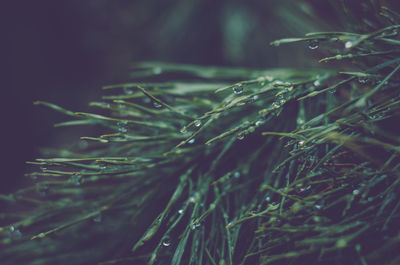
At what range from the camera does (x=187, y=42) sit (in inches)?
49.2

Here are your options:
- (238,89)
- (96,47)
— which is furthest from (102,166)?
(96,47)

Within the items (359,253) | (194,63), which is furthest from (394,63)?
(194,63)

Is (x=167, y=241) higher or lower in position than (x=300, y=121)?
lower

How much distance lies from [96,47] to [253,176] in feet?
3.35

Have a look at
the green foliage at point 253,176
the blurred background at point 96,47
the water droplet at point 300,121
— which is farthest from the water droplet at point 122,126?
the blurred background at point 96,47

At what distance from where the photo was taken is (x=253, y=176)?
0.60 m

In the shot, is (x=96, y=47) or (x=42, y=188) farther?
(x=96, y=47)

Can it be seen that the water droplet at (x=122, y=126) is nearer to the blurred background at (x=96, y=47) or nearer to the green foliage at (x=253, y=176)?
the green foliage at (x=253, y=176)

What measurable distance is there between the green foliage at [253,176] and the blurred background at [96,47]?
1.61 feet

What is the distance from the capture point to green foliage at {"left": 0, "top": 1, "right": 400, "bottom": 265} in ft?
1.46

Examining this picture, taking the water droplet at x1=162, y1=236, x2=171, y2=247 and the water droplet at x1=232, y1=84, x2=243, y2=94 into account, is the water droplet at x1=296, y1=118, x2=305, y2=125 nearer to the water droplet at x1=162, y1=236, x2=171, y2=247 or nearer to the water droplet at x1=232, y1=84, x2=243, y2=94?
the water droplet at x1=232, y1=84, x2=243, y2=94

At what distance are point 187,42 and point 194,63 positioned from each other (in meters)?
0.08

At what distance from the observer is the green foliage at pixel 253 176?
44 centimetres

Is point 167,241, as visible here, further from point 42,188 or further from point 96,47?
point 96,47
